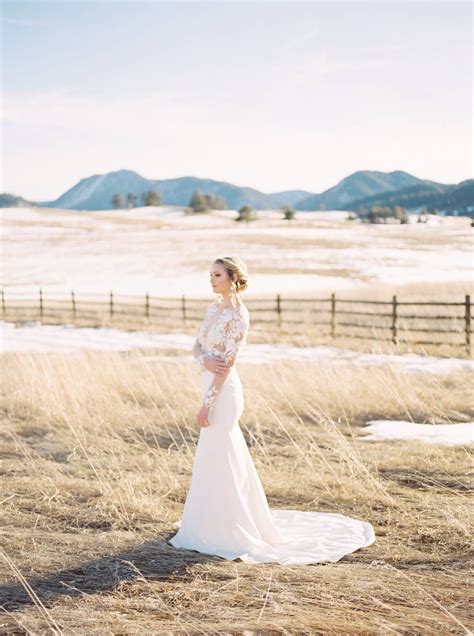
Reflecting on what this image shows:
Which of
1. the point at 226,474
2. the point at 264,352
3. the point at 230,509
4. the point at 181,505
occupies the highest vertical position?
the point at 226,474

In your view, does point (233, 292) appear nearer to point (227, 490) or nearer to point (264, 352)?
point (227, 490)

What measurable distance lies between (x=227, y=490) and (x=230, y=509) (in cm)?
13


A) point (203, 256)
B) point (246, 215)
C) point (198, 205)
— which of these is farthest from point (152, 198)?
point (203, 256)

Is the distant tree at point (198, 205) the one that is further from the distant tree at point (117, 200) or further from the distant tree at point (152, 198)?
the distant tree at point (117, 200)

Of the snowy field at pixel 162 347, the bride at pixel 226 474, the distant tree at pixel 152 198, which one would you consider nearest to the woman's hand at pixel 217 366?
the bride at pixel 226 474

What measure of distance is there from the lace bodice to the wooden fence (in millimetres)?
11696

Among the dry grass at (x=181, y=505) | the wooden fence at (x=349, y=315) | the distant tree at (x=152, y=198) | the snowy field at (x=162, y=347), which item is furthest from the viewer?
the distant tree at (x=152, y=198)

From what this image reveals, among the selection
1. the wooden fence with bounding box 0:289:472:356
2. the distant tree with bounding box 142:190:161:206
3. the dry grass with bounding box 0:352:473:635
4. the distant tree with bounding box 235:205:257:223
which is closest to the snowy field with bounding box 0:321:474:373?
→ the wooden fence with bounding box 0:289:472:356

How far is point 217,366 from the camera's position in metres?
4.94

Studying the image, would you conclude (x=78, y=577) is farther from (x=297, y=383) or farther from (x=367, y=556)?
(x=297, y=383)

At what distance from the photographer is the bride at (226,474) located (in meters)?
4.93

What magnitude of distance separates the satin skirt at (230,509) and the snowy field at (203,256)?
104 ft

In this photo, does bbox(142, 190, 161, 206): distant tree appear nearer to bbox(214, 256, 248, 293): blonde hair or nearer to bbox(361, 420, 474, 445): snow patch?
bbox(361, 420, 474, 445): snow patch

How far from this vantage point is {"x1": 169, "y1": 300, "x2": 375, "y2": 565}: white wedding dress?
494cm
